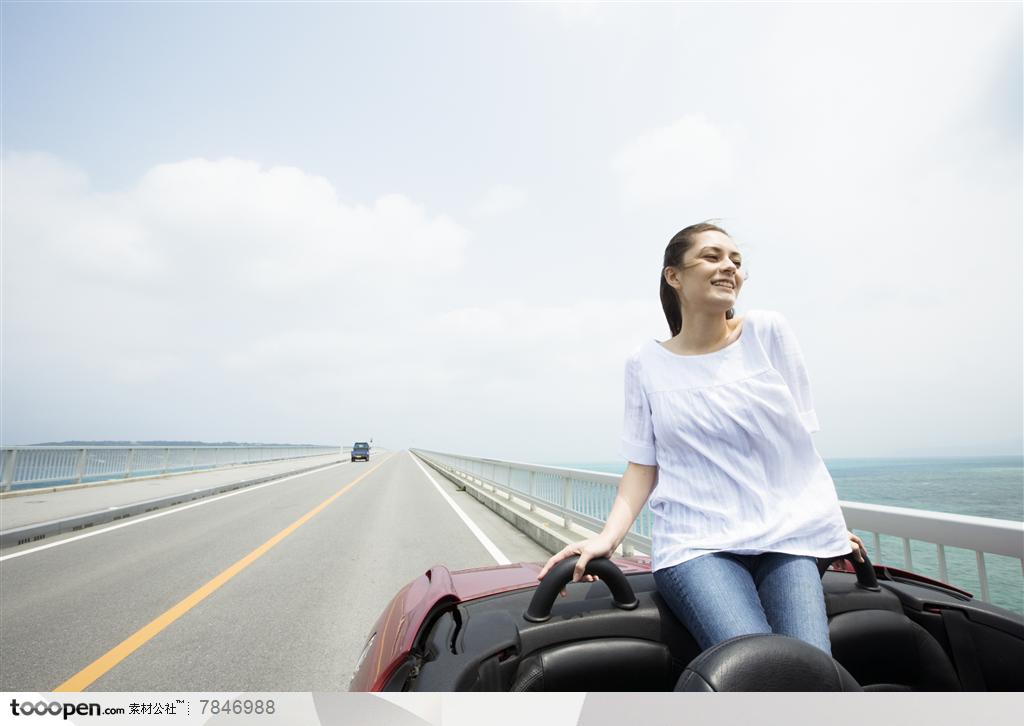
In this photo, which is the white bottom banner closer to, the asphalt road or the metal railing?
the asphalt road

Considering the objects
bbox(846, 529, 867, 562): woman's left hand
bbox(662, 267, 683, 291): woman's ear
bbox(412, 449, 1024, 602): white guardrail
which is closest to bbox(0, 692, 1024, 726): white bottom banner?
bbox(846, 529, 867, 562): woman's left hand

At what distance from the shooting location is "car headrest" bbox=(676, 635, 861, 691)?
736mm

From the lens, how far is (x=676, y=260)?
1.75 m

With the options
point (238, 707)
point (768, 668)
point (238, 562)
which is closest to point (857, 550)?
point (768, 668)

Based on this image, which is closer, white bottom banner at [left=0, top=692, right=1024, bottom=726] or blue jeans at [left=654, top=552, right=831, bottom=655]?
white bottom banner at [left=0, top=692, right=1024, bottom=726]

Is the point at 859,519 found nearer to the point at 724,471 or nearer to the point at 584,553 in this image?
the point at 724,471

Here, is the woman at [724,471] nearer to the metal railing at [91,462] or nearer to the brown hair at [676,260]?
the brown hair at [676,260]

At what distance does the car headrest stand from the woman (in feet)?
1.68

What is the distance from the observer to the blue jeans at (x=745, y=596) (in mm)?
1268

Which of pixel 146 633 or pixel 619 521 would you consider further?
pixel 146 633

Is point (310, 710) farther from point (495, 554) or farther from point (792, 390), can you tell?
point (495, 554)

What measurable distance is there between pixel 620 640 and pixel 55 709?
1.14 meters

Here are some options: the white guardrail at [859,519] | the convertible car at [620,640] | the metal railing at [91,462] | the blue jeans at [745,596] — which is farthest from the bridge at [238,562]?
the blue jeans at [745,596]

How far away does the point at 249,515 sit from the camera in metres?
10.7
